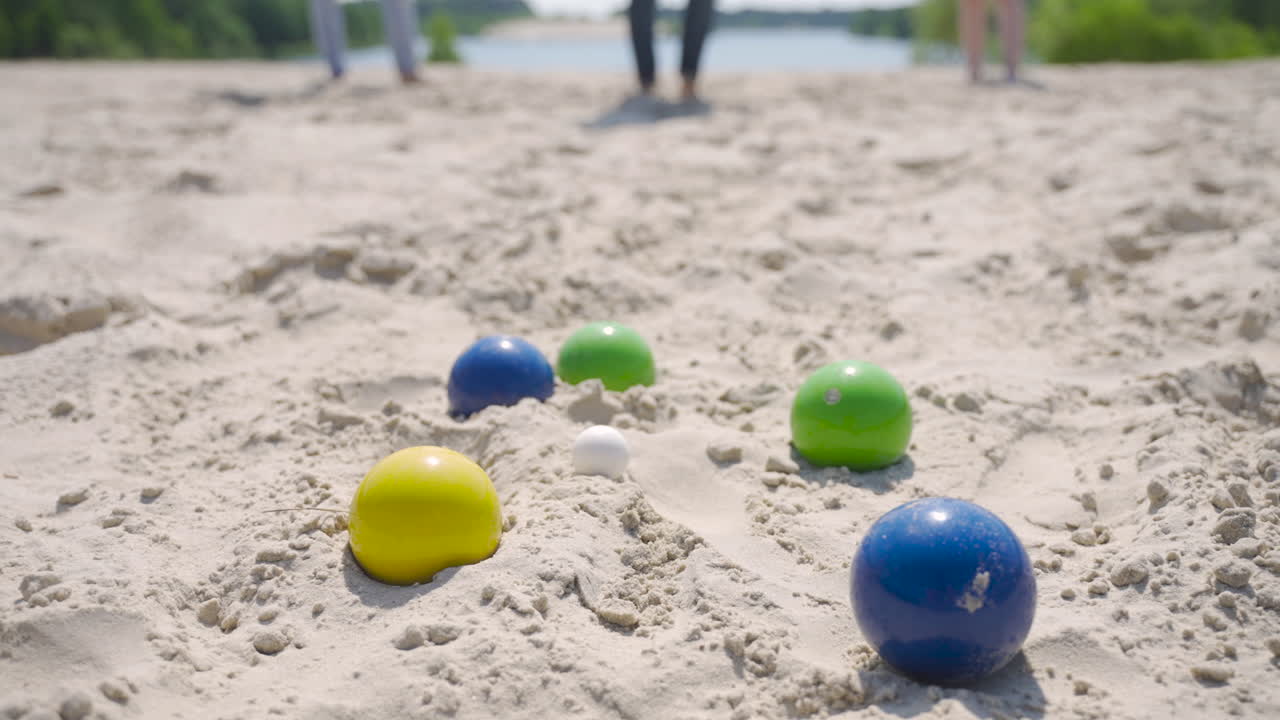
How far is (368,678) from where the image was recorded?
2.00 meters

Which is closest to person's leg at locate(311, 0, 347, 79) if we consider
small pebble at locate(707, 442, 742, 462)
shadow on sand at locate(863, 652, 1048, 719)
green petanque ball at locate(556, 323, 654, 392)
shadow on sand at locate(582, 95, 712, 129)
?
shadow on sand at locate(582, 95, 712, 129)

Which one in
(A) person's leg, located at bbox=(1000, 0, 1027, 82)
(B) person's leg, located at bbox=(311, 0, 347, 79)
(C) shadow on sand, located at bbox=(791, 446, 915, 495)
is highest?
(B) person's leg, located at bbox=(311, 0, 347, 79)

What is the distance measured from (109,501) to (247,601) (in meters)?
0.65

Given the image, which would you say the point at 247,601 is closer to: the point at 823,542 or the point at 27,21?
the point at 823,542

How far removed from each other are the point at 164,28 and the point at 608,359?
113 ft

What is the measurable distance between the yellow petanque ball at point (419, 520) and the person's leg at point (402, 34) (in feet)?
20.8

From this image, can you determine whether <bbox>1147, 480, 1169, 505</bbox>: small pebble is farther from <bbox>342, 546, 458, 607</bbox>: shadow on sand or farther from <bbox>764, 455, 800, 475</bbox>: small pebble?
<bbox>342, 546, 458, 607</bbox>: shadow on sand

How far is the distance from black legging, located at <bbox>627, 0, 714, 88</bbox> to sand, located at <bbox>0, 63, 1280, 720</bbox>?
86cm

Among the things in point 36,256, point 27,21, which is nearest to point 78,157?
point 36,256

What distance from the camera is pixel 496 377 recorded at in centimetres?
307

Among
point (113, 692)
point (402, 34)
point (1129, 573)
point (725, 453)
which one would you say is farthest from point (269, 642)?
point (402, 34)

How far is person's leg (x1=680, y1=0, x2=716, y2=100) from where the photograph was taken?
6.71 meters

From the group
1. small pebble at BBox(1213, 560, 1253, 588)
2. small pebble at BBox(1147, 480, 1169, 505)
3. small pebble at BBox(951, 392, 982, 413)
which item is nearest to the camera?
small pebble at BBox(1213, 560, 1253, 588)

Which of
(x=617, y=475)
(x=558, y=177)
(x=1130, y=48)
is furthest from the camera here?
(x=1130, y=48)
